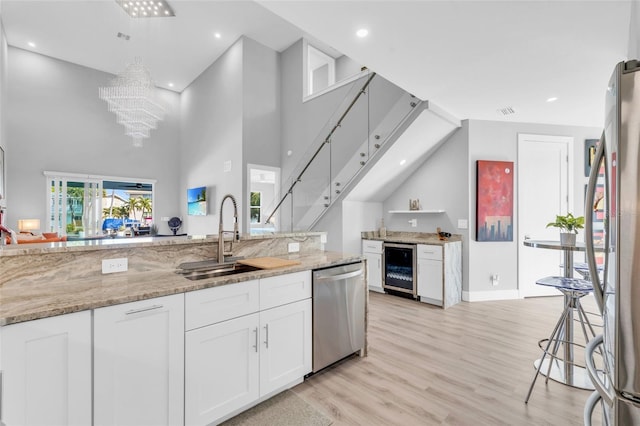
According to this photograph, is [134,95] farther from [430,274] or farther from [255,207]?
[430,274]

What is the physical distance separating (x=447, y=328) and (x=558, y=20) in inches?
123

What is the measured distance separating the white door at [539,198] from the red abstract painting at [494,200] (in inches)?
8.3

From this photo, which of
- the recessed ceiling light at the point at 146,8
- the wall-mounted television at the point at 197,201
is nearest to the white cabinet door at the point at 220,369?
the recessed ceiling light at the point at 146,8

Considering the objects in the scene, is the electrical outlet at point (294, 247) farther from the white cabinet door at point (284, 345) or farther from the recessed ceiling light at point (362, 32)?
the recessed ceiling light at point (362, 32)

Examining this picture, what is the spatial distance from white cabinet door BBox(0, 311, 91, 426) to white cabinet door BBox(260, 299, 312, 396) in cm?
96

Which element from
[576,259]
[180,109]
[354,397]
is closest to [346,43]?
[354,397]

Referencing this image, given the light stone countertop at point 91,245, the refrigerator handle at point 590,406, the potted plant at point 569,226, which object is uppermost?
the potted plant at point 569,226

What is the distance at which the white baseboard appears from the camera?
4435 millimetres

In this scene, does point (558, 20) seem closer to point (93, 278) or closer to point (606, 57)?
point (606, 57)

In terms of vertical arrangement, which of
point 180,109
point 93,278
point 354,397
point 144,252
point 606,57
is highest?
point 180,109

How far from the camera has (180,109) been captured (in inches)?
343

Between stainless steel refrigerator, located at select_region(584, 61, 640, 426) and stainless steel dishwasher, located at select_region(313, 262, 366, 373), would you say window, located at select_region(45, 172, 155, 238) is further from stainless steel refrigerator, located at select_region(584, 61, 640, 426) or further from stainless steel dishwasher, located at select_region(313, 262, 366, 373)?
stainless steel refrigerator, located at select_region(584, 61, 640, 426)

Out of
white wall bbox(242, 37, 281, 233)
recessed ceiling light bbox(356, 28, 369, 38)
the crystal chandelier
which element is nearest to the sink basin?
recessed ceiling light bbox(356, 28, 369, 38)

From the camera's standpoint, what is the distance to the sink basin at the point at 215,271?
1.93 meters
